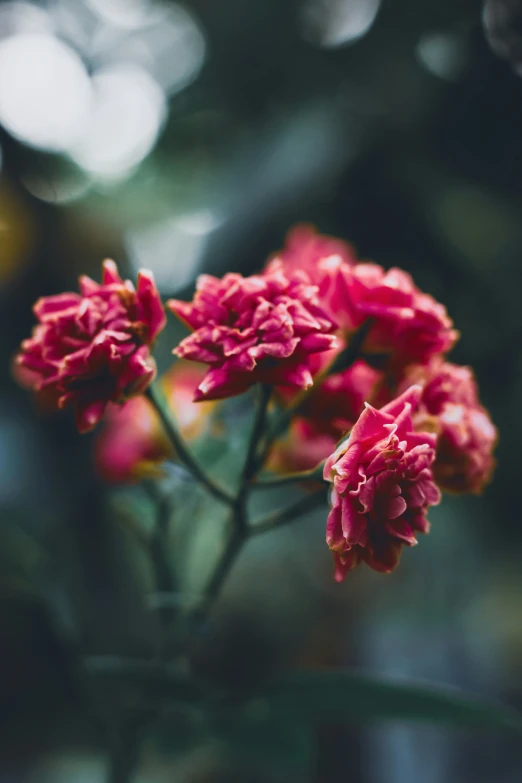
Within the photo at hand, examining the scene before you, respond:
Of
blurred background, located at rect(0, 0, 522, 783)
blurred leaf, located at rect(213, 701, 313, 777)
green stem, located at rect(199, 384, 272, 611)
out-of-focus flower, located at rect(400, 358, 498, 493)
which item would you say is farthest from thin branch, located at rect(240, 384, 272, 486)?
blurred background, located at rect(0, 0, 522, 783)

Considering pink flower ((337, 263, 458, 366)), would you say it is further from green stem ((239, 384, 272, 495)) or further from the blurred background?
the blurred background

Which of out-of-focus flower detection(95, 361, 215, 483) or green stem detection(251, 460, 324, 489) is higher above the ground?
green stem detection(251, 460, 324, 489)

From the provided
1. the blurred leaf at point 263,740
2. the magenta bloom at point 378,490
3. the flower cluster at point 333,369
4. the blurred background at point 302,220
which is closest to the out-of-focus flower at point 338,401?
the flower cluster at point 333,369

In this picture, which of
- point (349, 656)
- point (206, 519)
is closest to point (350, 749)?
point (349, 656)

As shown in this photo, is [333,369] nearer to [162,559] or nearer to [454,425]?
[454,425]

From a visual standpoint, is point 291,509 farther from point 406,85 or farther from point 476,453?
point 406,85

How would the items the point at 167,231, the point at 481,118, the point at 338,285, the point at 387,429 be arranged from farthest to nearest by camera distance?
the point at 167,231 < the point at 481,118 < the point at 338,285 < the point at 387,429

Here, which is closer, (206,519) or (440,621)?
(206,519)
